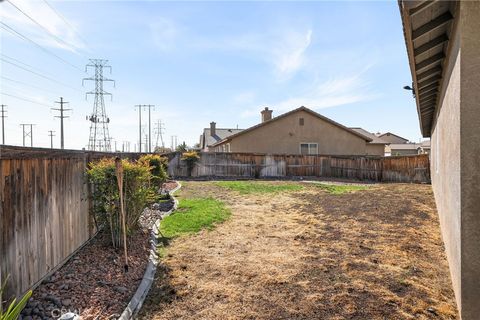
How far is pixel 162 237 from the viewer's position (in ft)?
23.8

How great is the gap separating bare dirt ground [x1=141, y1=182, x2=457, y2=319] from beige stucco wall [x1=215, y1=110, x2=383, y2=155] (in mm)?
16185

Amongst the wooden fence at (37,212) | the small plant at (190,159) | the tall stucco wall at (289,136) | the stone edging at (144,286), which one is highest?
the tall stucco wall at (289,136)

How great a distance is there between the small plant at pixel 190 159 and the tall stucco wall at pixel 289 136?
416cm

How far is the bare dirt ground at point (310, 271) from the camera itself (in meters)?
3.93

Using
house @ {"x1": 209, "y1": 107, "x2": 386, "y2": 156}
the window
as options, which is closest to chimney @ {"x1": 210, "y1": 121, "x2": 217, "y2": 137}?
house @ {"x1": 209, "y1": 107, "x2": 386, "y2": 156}

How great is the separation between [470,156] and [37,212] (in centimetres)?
501

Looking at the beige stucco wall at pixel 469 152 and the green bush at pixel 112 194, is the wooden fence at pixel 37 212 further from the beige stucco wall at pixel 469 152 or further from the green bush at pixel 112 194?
the beige stucco wall at pixel 469 152

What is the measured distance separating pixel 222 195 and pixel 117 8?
8.10m

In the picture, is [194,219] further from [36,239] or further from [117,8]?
[117,8]

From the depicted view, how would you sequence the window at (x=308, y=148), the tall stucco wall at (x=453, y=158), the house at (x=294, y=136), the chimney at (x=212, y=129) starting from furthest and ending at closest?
1. the chimney at (x=212, y=129)
2. the window at (x=308, y=148)
3. the house at (x=294, y=136)
4. the tall stucco wall at (x=453, y=158)

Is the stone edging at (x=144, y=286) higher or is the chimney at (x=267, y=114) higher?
the chimney at (x=267, y=114)

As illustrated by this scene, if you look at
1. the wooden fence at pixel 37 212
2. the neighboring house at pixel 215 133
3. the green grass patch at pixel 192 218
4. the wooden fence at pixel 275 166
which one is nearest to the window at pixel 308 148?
the wooden fence at pixel 275 166

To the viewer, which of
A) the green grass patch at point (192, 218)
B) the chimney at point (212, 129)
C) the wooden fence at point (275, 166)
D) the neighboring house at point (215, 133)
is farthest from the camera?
the chimney at point (212, 129)

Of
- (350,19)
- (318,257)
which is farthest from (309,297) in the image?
(350,19)
